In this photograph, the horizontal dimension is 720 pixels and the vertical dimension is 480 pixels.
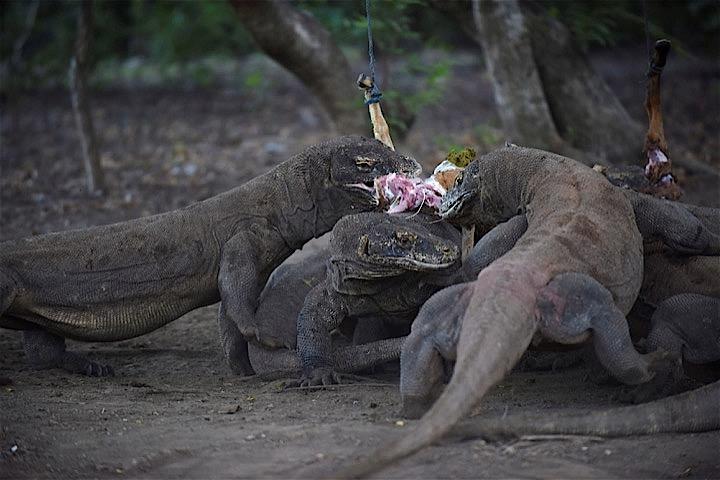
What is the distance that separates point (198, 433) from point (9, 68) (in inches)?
473

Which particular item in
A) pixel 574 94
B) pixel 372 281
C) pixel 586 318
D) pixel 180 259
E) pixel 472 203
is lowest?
pixel 586 318

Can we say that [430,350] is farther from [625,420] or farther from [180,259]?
[180,259]

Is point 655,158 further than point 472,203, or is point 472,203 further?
point 655,158

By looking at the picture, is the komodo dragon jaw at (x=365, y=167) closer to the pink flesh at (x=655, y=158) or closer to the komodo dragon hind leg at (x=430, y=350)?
the pink flesh at (x=655, y=158)

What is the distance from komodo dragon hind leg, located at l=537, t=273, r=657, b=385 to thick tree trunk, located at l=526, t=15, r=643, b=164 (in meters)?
5.55

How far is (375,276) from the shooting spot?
18.5ft

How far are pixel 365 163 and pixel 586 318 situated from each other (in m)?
2.21

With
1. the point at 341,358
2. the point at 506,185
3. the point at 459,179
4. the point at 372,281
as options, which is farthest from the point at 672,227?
the point at 341,358

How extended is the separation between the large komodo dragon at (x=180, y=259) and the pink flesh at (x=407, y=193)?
0.12 m

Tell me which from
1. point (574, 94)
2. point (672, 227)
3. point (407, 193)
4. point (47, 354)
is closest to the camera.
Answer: point (672, 227)

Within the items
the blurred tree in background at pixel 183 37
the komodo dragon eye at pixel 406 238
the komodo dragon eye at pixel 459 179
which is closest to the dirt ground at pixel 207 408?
the komodo dragon eye at pixel 406 238

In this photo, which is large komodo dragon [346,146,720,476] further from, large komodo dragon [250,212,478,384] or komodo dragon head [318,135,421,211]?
komodo dragon head [318,135,421,211]

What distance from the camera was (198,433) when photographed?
15.5 feet

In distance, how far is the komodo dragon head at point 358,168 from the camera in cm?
647
